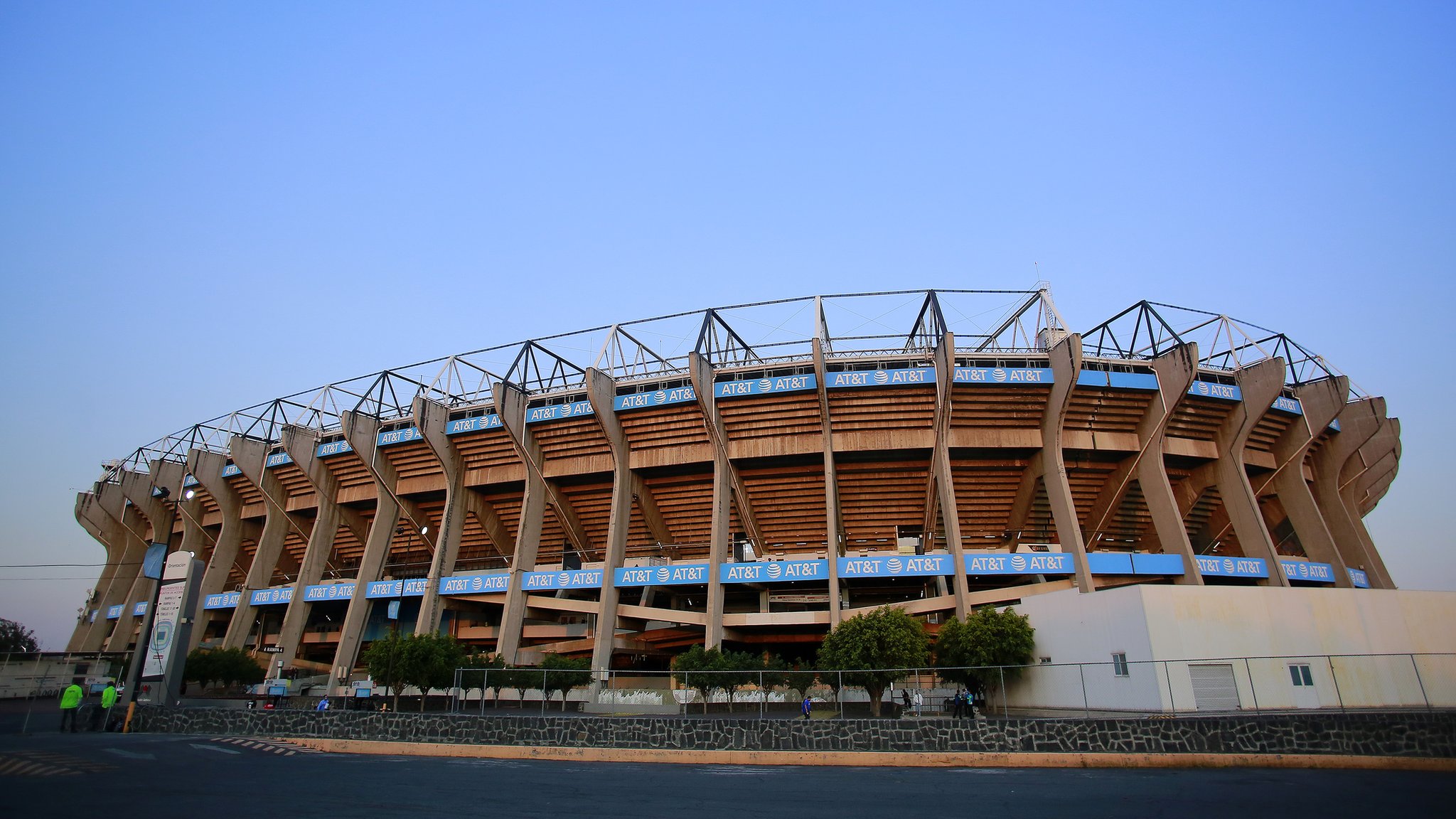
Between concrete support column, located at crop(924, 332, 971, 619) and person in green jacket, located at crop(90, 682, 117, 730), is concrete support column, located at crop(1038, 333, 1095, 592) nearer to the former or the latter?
concrete support column, located at crop(924, 332, 971, 619)

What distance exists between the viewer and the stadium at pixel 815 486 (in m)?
37.8

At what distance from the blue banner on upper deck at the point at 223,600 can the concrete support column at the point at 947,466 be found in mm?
47476

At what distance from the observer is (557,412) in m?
42.8

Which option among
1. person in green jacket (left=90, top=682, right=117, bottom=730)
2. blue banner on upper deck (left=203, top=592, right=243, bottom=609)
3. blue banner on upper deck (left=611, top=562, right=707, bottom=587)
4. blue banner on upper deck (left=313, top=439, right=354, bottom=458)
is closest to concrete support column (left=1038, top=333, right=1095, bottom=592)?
blue banner on upper deck (left=611, top=562, right=707, bottom=587)

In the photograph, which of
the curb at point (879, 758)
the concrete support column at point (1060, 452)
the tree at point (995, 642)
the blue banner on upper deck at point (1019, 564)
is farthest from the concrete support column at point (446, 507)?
the concrete support column at point (1060, 452)

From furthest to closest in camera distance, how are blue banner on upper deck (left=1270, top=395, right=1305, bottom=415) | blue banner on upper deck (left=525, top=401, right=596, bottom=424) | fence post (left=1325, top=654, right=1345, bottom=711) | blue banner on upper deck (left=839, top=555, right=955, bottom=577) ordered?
blue banner on upper deck (left=525, top=401, right=596, bottom=424) < blue banner on upper deck (left=1270, top=395, right=1305, bottom=415) < blue banner on upper deck (left=839, top=555, right=955, bottom=577) < fence post (left=1325, top=654, right=1345, bottom=711)

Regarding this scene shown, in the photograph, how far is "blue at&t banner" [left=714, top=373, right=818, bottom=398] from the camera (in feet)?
126

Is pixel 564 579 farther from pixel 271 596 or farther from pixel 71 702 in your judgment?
pixel 271 596

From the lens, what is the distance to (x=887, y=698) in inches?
1323

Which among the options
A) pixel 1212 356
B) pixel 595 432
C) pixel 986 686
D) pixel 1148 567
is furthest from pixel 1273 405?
pixel 595 432

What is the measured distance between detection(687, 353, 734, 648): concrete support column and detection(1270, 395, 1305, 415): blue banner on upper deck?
29.9 m

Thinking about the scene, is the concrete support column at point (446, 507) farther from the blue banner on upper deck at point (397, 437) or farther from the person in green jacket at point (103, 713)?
the person in green jacket at point (103, 713)

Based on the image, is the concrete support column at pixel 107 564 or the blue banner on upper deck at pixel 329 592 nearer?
the blue banner on upper deck at pixel 329 592

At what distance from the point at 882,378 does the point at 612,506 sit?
54.4 ft
